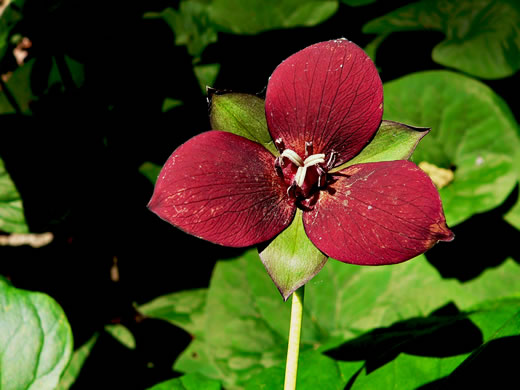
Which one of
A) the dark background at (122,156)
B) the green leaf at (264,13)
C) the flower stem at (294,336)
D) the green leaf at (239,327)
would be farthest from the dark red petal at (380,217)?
the green leaf at (264,13)

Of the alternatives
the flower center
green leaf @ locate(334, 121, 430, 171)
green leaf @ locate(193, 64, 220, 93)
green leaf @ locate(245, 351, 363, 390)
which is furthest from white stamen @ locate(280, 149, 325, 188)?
green leaf @ locate(193, 64, 220, 93)

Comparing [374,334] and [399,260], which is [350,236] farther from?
[374,334]

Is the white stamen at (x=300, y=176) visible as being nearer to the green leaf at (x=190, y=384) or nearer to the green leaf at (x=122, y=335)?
the green leaf at (x=190, y=384)

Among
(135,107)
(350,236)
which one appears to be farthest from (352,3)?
(350,236)

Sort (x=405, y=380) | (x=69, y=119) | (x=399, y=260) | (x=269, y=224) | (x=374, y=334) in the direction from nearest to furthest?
(x=399, y=260)
(x=269, y=224)
(x=405, y=380)
(x=374, y=334)
(x=69, y=119)

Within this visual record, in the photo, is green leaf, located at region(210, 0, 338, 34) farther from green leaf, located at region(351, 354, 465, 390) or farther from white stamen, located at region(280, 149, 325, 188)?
green leaf, located at region(351, 354, 465, 390)

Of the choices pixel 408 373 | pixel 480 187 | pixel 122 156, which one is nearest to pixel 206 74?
pixel 122 156
